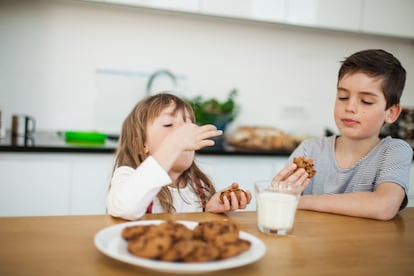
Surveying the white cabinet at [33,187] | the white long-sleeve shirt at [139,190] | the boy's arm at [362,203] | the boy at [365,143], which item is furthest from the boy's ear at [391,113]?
the white cabinet at [33,187]

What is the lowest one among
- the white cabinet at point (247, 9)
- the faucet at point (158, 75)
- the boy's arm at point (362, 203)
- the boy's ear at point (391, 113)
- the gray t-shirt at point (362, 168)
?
the boy's arm at point (362, 203)

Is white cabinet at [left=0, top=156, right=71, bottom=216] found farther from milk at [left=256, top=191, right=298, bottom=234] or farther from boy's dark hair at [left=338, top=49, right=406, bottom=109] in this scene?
milk at [left=256, top=191, right=298, bottom=234]

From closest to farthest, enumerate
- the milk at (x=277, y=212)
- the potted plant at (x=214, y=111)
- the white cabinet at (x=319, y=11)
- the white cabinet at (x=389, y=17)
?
1. the milk at (x=277, y=212)
2. the white cabinet at (x=319, y=11)
3. the potted plant at (x=214, y=111)
4. the white cabinet at (x=389, y=17)

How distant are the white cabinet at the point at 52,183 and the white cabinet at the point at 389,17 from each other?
71.4 inches

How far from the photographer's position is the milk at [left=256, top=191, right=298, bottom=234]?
0.98 meters

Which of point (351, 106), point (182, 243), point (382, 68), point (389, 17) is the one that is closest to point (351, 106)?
point (351, 106)

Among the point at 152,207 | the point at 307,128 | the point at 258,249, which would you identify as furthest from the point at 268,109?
the point at 258,249

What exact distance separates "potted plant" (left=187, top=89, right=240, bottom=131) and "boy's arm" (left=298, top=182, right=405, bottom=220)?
1590mm

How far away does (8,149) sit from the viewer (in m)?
2.21

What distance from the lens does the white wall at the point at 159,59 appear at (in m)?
2.79

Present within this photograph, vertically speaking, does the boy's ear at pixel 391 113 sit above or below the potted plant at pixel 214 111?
above

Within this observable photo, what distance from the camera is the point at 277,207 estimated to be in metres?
0.98

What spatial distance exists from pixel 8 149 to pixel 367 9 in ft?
7.30

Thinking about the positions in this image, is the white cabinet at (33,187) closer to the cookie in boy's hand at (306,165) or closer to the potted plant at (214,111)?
the potted plant at (214,111)
